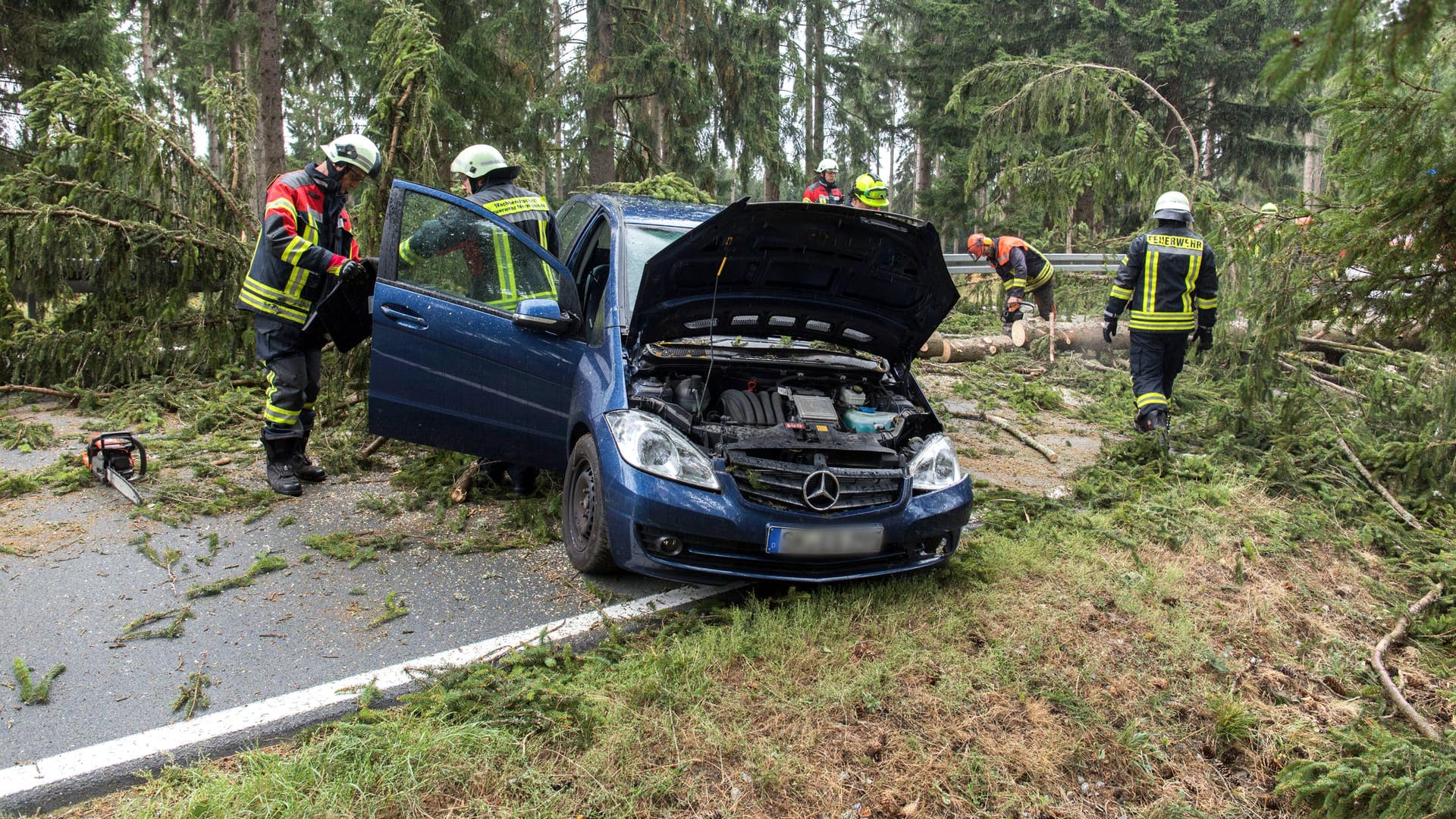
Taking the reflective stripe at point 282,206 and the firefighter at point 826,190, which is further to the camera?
the firefighter at point 826,190

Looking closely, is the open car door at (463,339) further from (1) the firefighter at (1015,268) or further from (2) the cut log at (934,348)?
(1) the firefighter at (1015,268)

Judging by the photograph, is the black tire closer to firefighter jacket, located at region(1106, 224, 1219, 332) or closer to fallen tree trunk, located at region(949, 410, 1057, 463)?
fallen tree trunk, located at region(949, 410, 1057, 463)

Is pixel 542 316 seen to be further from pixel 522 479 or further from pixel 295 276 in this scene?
pixel 295 276

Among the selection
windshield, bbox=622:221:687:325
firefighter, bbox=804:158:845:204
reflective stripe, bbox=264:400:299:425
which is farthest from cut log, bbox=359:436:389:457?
firefighter, bbox=804:158:845:204

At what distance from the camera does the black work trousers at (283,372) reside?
5.27 m

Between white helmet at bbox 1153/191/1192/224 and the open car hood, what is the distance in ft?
10.0

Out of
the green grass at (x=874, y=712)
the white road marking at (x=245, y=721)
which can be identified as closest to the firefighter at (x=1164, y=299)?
the green grass at (x=874, y=712)

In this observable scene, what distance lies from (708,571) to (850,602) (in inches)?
24.8

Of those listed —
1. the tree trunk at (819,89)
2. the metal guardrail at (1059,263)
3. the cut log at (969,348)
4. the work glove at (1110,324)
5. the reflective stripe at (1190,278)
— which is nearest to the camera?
the reflective stripe at (1190,278)

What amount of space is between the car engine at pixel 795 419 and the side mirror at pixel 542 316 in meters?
0.50

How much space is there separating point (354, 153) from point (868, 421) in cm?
338

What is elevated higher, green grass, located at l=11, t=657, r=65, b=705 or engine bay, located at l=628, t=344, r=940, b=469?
engine bay, located at l=628, t=344, r=940, b=469

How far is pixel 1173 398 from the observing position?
8.36 metres

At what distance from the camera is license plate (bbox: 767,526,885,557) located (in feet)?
12.1
